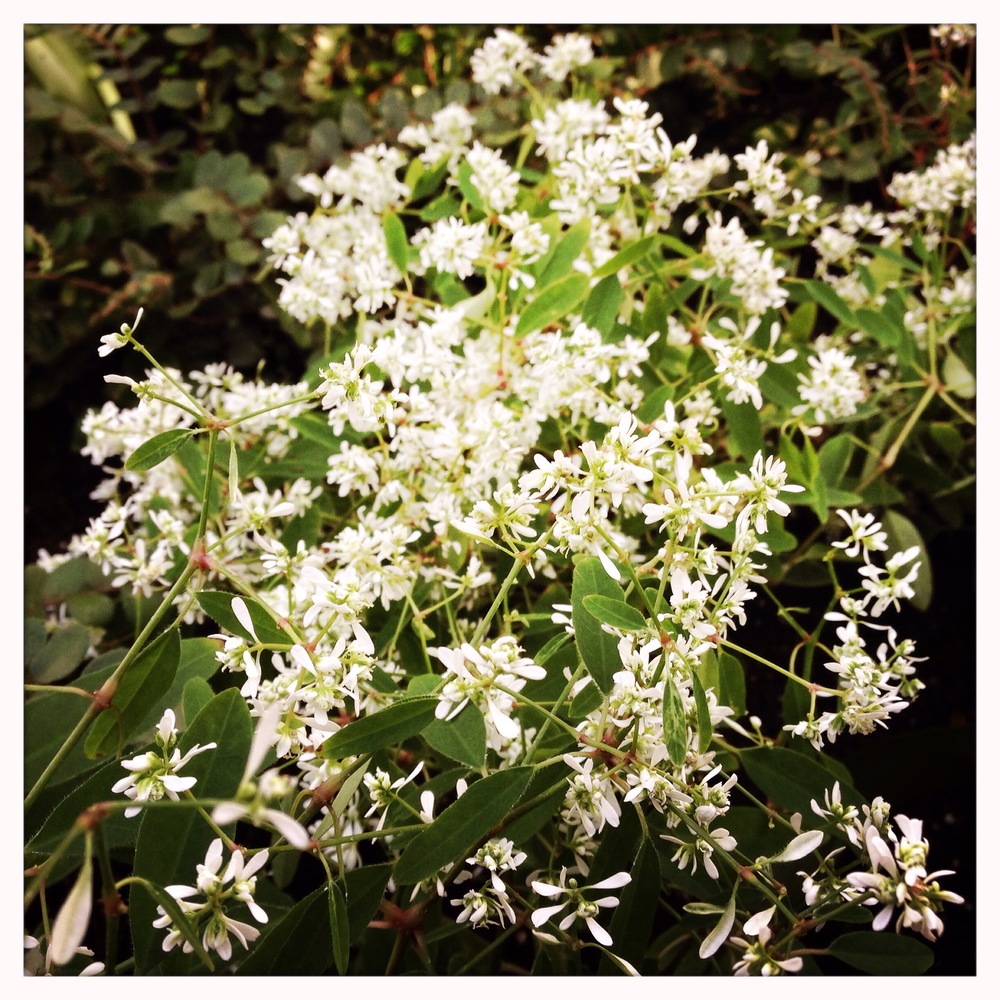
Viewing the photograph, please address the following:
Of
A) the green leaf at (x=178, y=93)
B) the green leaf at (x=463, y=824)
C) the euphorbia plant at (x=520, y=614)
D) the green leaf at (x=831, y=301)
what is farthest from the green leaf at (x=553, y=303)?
the green leaf at (x=178, y=93)

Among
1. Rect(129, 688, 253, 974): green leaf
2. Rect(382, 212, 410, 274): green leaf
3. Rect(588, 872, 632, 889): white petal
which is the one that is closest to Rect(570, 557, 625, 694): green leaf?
Rect(588, 872, 632, 889): white petal

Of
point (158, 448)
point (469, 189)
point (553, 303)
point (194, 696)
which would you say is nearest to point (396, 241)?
point (469, 189)

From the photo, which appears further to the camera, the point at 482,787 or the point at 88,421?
the point at 88,421

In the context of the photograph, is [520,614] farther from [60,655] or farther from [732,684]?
[60,655]

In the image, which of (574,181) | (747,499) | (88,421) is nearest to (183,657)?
(88,421)

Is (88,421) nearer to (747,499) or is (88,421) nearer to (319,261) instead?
(319,261)

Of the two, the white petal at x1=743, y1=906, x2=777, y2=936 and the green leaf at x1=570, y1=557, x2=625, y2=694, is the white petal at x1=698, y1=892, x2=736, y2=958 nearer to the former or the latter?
the white petal at x1=743, y1=906, x2=777, y2=936
